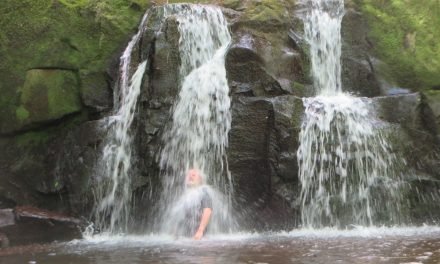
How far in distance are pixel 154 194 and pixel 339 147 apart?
10.4ft

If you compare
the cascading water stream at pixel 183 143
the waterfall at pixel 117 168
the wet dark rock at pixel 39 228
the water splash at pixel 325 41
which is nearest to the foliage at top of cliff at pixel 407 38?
the water splash at pixel 325 41

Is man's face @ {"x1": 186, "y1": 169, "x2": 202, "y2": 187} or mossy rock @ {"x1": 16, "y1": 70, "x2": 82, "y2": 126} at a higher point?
mossy rock @ {"x1": 16, "y1": 70, "x2": 82, "y2": 126}

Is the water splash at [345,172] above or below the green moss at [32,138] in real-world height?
below

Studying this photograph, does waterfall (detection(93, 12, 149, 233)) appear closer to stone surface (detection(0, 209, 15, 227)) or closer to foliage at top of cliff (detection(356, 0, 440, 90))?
stone surface (detection(0, 209, 15, 227))

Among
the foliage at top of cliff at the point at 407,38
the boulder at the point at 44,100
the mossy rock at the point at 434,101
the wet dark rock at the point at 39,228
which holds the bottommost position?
the wet dark rock at the point at 39,228

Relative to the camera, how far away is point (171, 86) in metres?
9.20

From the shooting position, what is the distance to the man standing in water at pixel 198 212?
7309mm

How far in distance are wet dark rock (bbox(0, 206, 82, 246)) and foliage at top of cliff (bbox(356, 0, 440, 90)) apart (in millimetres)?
6543

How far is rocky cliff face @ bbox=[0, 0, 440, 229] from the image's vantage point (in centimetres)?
848

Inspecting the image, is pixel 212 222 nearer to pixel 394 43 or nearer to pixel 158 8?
pixel 158 8

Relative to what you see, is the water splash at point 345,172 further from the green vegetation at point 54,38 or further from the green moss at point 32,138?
the green moss at point 32,138

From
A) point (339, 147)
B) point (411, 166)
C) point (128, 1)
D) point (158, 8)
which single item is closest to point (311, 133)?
point (339, 147)

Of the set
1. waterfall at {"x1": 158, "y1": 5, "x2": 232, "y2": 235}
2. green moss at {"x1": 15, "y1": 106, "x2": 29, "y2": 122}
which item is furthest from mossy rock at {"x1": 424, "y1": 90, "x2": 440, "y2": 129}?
green moss at {"x1": 15, "y1": 106, "x2": 29, "y2": 122}

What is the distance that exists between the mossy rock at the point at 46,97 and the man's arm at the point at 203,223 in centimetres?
384
